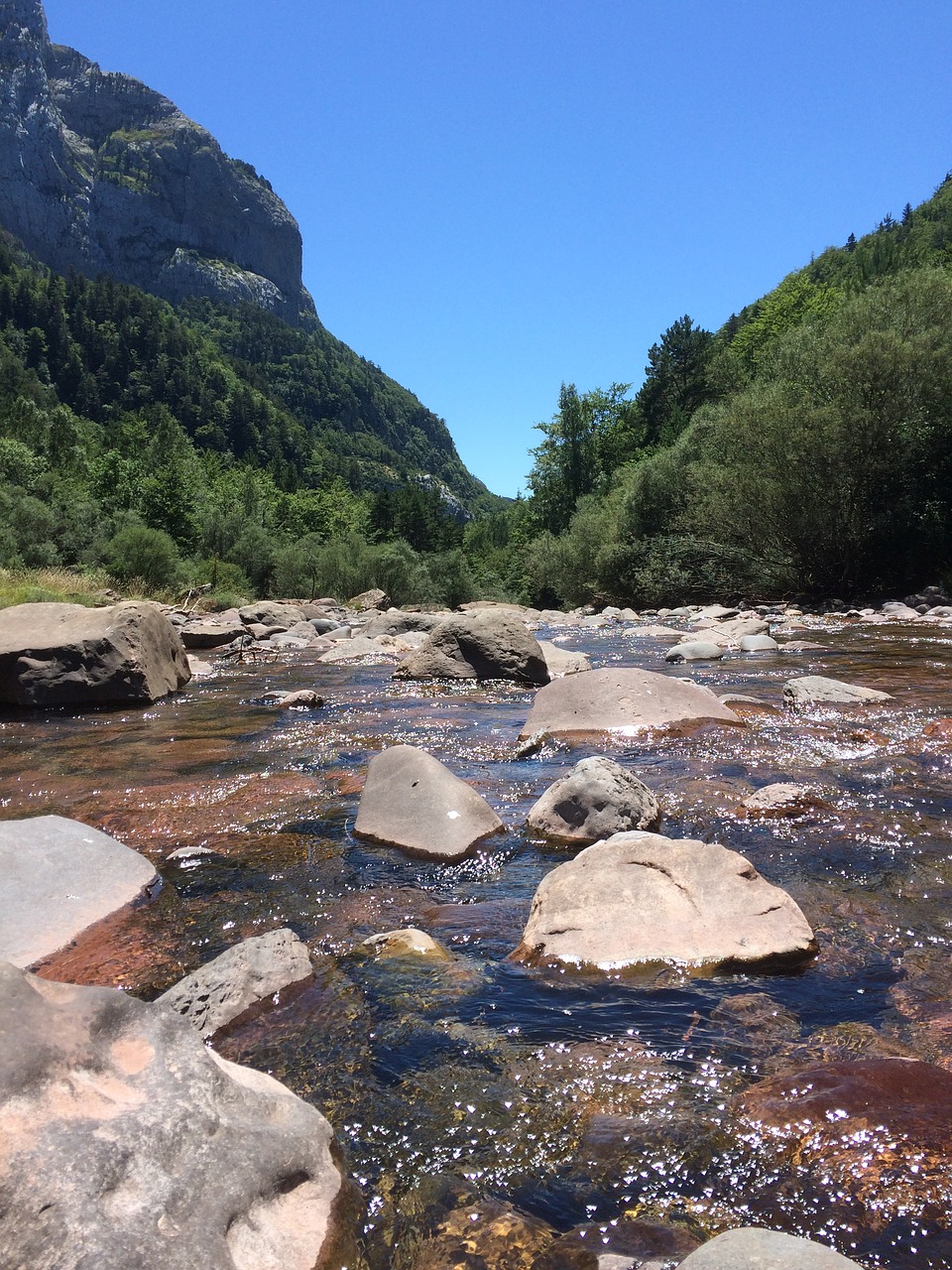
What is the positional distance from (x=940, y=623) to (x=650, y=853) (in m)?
16.6

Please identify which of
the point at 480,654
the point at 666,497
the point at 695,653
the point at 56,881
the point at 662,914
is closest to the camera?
the point at 662,914

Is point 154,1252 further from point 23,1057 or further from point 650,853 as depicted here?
point 650,853

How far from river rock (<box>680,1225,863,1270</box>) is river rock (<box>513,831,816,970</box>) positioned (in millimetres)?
1422

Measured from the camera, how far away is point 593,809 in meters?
4.62

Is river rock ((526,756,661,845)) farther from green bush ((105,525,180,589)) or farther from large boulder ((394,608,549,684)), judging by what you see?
green bush ((105,525,180,589))

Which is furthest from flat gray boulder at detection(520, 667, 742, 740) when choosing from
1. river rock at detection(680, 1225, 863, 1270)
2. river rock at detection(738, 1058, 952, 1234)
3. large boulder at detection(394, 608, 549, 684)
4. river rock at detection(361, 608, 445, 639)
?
river rock at detection(361, 608, 445, 639)

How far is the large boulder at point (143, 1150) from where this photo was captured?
152 cm

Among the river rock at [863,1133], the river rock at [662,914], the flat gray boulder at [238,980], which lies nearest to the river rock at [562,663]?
the river rock at [662,914]

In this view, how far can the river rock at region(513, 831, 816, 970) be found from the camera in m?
3.11

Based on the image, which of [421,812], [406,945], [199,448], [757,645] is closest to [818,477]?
[757,645]

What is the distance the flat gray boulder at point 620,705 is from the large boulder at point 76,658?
5.12m

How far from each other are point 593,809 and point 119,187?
204680 millimetres

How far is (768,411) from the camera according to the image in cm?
2473

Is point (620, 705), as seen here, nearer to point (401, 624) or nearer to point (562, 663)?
point (562, 663)
